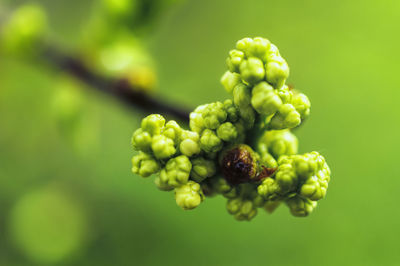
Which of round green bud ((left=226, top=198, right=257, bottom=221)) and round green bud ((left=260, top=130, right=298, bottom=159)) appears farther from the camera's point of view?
round green bud ((left=260, top=130, right=298, bottom=159))

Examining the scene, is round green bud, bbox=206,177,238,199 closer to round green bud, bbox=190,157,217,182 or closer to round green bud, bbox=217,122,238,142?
round green bud, bbox=190,157,217,182

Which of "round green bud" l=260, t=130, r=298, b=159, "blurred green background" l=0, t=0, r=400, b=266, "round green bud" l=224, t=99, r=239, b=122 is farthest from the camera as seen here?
"blurred green background" l=0, t=0, r=400, b=266

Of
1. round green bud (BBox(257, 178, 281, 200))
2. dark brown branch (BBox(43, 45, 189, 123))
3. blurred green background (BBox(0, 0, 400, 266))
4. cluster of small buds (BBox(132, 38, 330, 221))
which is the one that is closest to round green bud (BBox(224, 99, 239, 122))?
cluster of small buds (BBox(132, 38, 330, 221))

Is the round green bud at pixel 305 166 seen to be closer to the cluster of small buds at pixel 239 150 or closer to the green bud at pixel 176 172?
the cluster of small buds at pixel 239 150

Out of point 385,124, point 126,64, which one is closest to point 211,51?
point 385,124

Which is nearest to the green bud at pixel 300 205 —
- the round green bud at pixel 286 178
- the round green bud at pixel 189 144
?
the round green bud at pixel 286 178

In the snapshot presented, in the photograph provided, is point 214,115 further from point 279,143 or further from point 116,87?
point 116,87

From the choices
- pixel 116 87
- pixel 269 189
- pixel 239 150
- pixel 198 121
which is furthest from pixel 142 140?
pixel 116 87
